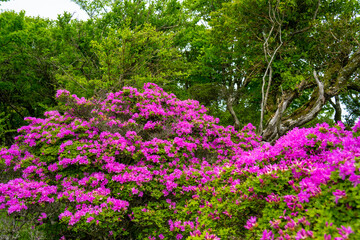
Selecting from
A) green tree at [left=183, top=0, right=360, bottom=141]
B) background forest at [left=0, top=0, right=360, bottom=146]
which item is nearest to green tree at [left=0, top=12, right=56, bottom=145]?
background forest at [left=0, top=0, right=360, bottom=146]

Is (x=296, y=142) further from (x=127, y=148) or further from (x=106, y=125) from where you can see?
(x=106, y=125)

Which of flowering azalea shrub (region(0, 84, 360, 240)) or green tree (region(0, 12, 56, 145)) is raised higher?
green tree (region(0, 12, 56, 145))

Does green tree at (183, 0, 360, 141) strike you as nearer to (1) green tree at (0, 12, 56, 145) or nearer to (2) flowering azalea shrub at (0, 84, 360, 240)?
(2) flowering azalea shrub at (0, 84, 360, 240)

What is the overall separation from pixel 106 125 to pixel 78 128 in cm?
62

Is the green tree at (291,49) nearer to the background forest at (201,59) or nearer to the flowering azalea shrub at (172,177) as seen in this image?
the background forest at (201,59)

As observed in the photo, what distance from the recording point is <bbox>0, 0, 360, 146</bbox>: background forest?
9.31 meters

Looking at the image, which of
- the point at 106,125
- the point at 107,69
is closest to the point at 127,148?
the point at 106,125

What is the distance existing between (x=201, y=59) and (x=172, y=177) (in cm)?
1206

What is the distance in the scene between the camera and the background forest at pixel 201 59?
9.31 metres

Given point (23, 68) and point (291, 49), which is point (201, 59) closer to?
point (291, 49)

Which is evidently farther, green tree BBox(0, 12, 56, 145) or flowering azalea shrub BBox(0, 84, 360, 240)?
green tree BBox(0, 12, 56, 145)

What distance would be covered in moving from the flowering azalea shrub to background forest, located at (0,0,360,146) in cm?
287

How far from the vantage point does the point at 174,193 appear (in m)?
4.71

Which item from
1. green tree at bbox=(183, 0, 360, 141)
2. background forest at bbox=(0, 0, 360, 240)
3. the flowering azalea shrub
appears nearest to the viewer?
the flowering azalea shrub
